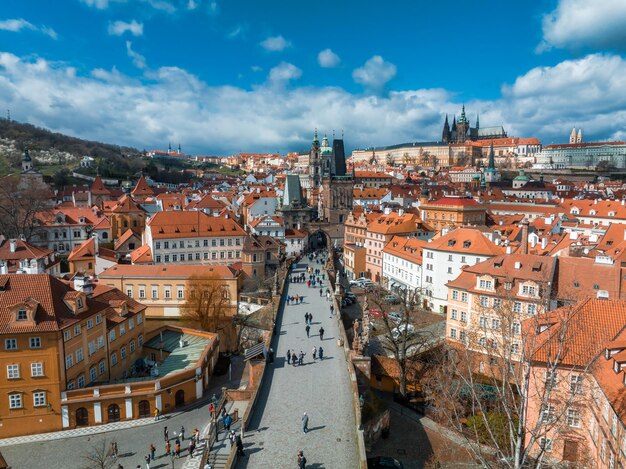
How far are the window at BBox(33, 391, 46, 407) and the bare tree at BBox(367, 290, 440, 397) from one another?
65.0 ft

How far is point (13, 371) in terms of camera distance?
25.4 meters

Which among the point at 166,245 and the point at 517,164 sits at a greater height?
the point at 517,164

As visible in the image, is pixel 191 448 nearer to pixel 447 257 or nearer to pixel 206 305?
pixel 206 305

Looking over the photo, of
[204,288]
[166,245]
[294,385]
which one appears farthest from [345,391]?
[166,245]

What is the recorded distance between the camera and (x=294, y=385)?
23375 millimetres

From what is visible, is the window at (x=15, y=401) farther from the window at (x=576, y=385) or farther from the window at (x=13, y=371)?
the window at (x=576, y=385)

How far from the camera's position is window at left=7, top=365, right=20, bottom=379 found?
25344 millimetres

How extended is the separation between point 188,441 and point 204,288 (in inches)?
689

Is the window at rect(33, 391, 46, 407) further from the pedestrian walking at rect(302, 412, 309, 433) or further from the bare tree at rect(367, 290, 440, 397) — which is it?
the bare tree at rect(367, 290, 440, 397)

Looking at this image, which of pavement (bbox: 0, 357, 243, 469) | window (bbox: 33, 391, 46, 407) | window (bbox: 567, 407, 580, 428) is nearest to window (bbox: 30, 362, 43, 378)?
window (bbox: 33, 391, 46, 407)

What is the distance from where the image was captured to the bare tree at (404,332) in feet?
99.9

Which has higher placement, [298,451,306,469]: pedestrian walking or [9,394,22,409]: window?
[298,451,306,469]: pedestrian walking

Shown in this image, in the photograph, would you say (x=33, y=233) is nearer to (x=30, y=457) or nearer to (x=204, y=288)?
(x=204, y=288)

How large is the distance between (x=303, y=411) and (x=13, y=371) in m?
16.1
